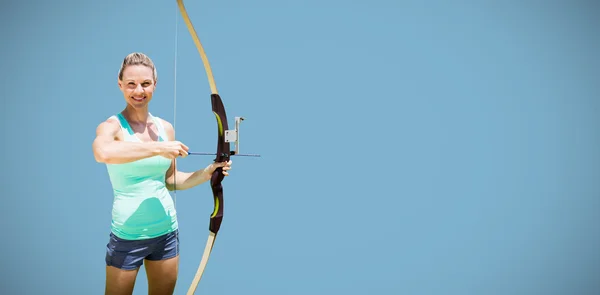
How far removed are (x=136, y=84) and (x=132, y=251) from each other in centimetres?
50

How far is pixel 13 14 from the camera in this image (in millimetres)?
2719

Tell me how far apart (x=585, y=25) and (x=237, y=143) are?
8.40ft

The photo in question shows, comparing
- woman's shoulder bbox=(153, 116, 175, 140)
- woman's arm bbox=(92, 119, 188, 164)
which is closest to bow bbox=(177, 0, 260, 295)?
woman's shoulder bbox=(153, 116, 175, 140)

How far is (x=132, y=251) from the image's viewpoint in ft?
5.20

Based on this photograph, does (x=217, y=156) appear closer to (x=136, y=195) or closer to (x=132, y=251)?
(x=136, y=195)

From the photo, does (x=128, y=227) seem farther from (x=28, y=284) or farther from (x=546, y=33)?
(x=546, y=33)

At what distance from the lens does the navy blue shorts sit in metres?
1.58

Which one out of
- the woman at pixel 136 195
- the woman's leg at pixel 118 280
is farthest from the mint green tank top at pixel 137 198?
the woman's leg at pixel 118 280

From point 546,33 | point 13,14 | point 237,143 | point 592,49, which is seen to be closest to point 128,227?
point 237,143

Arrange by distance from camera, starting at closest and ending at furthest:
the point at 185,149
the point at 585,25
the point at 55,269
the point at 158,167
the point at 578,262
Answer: the point at 185,149 → the point at 158,167 → the point at 55,269 → the point at 578,262 → the point at 585,25

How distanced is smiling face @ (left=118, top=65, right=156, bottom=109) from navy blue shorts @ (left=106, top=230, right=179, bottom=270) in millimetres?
411

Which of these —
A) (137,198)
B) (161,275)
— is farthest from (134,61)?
(161,275)

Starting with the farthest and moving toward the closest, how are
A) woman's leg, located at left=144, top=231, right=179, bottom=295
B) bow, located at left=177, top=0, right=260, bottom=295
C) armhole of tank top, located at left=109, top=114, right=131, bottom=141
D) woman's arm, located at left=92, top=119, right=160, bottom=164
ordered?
bow, located at left=177, top=0, right=260, bottom=295, woman's leg, located at left=144, top=231, right=179, bottom=295, armhole of tank top, located at left=109, top=114, right=131, bottom=141, woman's arm, located at left=92, top=119, right=160, bottom=164

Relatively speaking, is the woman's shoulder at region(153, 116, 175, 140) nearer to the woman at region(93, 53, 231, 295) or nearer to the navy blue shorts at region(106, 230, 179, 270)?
the woman at region(93, 53, 231, 295)
